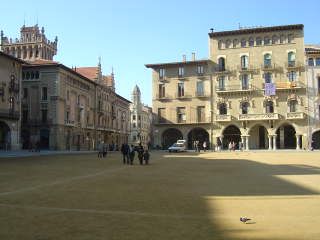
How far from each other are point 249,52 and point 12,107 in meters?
37.3

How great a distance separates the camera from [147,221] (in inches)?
304

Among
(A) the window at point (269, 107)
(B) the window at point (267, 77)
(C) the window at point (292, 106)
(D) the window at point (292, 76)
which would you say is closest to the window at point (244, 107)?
(A) the window at point (269, 107)

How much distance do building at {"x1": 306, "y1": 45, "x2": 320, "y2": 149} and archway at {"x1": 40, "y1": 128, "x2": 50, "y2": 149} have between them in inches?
1587

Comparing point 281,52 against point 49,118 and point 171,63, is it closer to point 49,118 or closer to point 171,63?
point 171,63

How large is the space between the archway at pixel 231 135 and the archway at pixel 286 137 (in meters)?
6.44

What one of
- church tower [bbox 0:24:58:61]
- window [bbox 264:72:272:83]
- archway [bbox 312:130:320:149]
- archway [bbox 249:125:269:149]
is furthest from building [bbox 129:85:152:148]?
archway [bbox 312:130:320:149]

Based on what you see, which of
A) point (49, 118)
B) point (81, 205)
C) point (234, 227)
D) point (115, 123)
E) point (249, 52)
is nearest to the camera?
point (234, 227)

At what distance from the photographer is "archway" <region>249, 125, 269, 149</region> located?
60438 millimetres

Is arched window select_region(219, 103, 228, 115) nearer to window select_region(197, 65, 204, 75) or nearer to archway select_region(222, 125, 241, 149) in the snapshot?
archway select_region(222, 125, 241, 149)

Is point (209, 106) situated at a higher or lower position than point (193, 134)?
higher

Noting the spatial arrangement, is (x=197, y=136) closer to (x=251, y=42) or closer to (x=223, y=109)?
(x=223, y=109)

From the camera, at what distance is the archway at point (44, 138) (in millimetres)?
56853

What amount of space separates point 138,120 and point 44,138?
250ft

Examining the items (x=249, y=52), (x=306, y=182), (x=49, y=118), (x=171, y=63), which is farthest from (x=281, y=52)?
(x=306, y=182)
